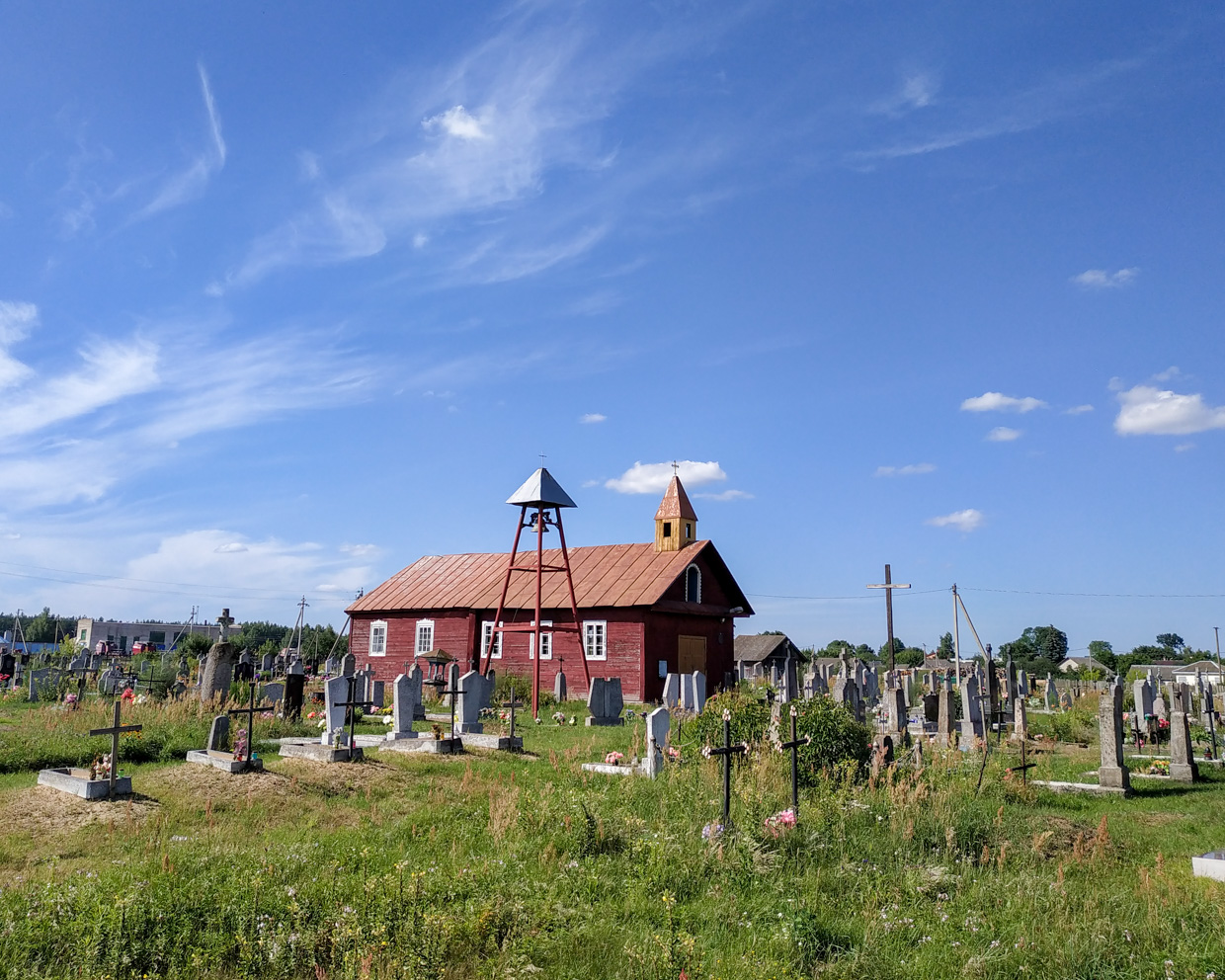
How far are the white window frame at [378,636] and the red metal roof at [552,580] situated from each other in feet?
2.12

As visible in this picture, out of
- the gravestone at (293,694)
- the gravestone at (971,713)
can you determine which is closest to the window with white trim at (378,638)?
the gravestone at (293,694)

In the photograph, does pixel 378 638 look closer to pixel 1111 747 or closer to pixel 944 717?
pixel 944 717

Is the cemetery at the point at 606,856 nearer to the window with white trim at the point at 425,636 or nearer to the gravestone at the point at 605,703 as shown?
the gravestone at the point at 605,703

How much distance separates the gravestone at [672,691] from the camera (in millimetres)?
23077

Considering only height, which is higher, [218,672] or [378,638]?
[378,638]

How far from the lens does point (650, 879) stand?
7.42 metres

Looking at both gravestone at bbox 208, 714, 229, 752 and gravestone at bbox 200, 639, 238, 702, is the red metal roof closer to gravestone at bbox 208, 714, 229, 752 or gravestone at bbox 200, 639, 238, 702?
gravestone at bbox 200, 639, 238, 702

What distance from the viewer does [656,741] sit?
12875 mm

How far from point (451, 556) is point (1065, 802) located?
95.2 ft

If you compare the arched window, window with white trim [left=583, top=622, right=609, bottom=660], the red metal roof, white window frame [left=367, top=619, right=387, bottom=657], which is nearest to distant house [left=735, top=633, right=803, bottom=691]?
the red metal roof

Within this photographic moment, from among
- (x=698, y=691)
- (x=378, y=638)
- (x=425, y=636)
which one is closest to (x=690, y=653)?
(x=698, y=691)

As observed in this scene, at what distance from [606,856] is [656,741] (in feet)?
15.7

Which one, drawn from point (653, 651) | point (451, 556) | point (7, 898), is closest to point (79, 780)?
point (7, 898)

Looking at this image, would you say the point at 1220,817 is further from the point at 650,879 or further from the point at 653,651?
the point at 653,651
